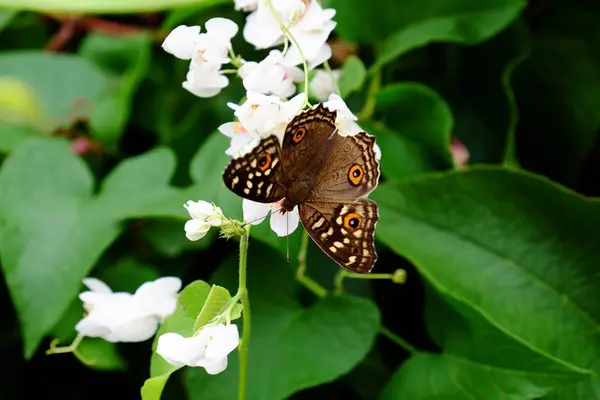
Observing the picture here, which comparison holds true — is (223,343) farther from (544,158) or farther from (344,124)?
(544,158)

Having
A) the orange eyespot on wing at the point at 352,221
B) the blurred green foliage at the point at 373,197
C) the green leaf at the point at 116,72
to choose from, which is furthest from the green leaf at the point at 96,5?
the orange eyespot on wing at the point at 352,221

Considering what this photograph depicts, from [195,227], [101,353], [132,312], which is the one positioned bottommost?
[101,353]

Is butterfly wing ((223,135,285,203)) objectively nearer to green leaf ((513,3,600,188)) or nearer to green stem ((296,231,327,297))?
green stem ((296,231,327,297))

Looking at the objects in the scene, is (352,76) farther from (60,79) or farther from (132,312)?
(60,79)

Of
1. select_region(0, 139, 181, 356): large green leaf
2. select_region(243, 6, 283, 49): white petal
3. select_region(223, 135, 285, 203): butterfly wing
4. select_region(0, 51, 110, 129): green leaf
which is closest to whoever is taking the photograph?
select_region(223, 135, 285, 203): butterfly wing

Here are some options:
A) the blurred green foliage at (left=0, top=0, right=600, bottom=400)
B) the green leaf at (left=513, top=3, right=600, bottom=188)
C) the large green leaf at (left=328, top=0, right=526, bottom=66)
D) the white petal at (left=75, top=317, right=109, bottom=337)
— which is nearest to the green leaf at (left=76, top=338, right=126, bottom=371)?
the blurred green foliage at (left=0, top=0, right=600, bottom=400)

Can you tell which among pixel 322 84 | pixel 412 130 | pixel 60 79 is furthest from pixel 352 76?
pixel 60 79
